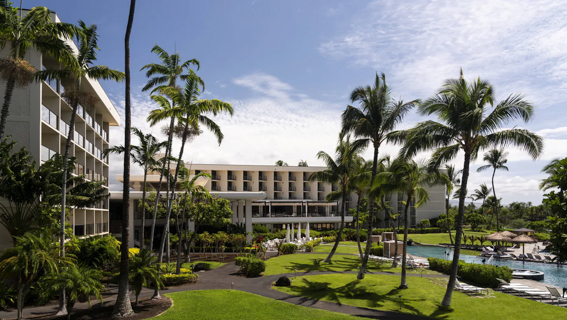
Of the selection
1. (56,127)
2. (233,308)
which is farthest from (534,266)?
(56,127)

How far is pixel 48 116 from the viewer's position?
22250 mm

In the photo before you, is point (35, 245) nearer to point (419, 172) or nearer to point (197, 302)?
point (197, 302)

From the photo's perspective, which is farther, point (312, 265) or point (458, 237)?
point (312, 265)

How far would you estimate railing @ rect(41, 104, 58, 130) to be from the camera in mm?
21422

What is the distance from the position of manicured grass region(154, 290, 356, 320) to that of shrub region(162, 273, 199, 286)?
9.67 ft

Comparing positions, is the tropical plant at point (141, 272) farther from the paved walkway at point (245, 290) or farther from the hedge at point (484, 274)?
the hedge at point (484, 274)

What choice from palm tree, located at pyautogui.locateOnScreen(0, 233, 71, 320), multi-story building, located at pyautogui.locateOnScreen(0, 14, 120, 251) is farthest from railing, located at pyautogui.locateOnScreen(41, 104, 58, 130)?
palm tree, located at pyautogui.locateOnScreen(0, 233, 71, 320)

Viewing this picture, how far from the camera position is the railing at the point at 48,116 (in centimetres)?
2142

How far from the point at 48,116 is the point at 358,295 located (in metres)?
20.1

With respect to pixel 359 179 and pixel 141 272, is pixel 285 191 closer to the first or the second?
pixel 359 179

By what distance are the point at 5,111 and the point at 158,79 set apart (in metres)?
10.0

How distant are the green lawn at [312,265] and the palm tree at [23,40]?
17768mm

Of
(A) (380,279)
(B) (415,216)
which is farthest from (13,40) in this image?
(B) (415,216)

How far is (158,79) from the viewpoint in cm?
2391
